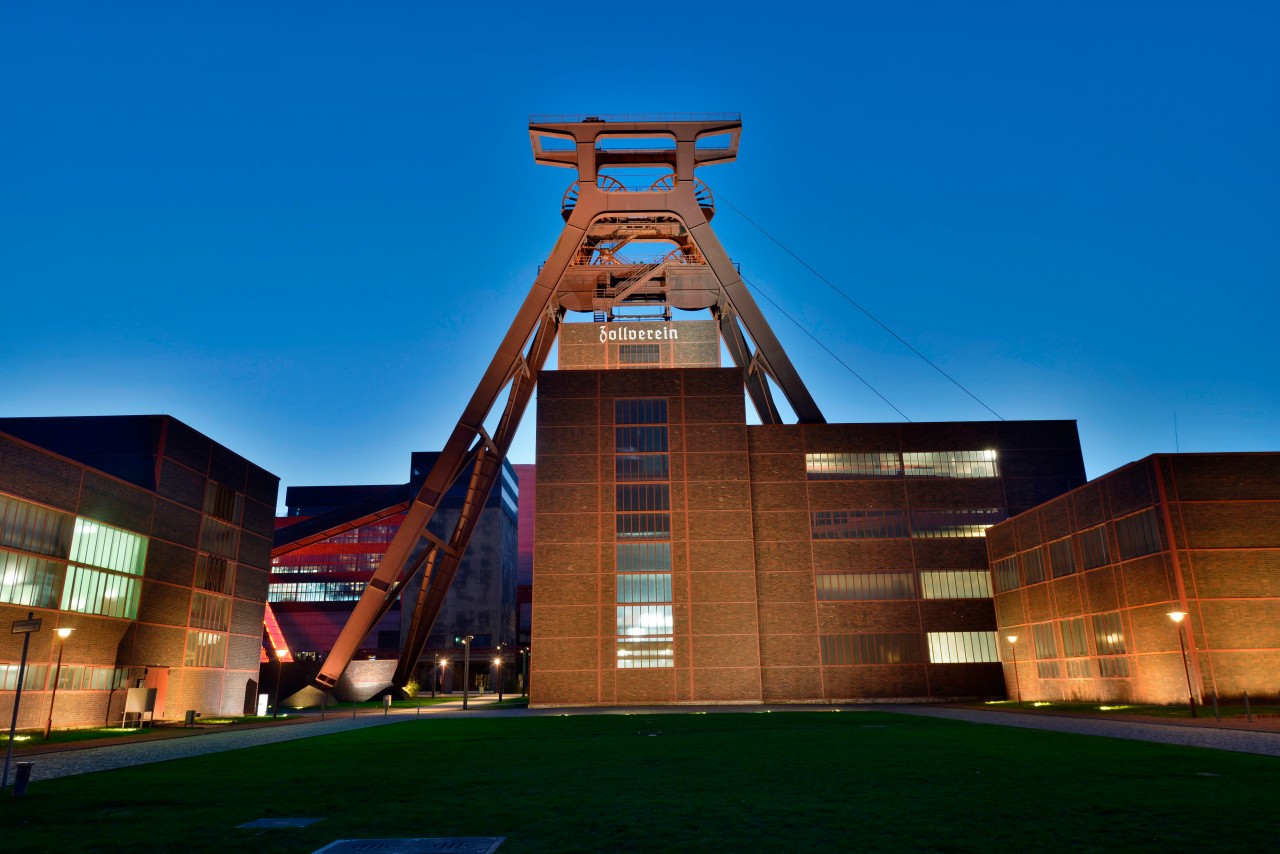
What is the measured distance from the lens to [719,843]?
27.8 ft

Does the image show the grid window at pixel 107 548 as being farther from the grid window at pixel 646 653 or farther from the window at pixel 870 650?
the window at pixel 870 650

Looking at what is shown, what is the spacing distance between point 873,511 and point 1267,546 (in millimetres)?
23981

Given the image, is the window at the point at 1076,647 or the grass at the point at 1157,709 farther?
the window at the point at 1076,647

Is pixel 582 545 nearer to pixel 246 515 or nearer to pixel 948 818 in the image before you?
pixel 246 515

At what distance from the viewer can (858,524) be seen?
2125 inches

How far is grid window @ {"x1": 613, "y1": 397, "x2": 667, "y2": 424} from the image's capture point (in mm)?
55156

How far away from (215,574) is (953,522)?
45.3 m

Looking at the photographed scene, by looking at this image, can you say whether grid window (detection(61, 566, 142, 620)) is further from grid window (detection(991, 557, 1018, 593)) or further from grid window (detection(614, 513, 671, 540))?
grid window (detection(991, 557, 1018, 593))

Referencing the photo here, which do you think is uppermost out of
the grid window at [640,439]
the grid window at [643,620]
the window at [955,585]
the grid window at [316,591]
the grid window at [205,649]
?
the grid window at [640,439]

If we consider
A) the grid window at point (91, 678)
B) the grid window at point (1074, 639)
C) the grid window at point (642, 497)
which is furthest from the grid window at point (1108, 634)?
the grid window at point (91, 678)

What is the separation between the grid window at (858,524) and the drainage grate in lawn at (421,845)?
154 feet

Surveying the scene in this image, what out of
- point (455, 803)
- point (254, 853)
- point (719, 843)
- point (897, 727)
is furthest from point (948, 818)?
point (897, 727)

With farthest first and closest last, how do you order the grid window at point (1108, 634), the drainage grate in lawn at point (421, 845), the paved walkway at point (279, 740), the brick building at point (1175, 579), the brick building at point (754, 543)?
the brick building at point (754, 543), the grid window at point (1108, 634), the brick building at point (1175, 579), the paved walkway at point (279, 740), the drainage grate in lawn at point (421, 845)

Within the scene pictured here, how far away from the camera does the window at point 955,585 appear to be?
53.2 meters
